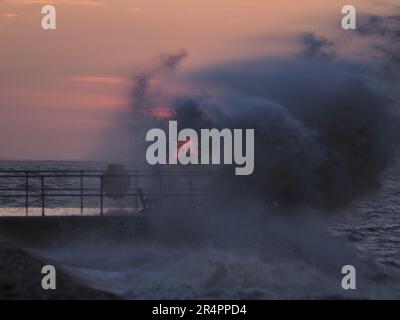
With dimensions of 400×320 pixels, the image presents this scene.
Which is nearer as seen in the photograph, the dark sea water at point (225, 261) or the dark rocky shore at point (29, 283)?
the dark rocky shore at point (29, 283)

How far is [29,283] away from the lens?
1329 centimetres

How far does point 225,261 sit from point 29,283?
524 centimetres

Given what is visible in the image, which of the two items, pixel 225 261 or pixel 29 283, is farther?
pixel 225 261

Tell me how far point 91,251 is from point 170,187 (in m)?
4.80

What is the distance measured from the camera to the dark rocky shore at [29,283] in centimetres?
1275

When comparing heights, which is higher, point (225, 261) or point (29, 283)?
point (225, 261)

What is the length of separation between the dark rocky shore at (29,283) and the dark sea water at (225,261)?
101 centimetres

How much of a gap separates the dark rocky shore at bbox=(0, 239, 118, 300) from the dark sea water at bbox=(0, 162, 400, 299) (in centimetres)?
101

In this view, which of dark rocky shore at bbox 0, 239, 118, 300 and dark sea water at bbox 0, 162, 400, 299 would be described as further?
dark sea water at bbox 0, 162, 400, 299

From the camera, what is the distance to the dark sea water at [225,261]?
15445 mm

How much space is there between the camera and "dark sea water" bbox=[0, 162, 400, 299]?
608 inches

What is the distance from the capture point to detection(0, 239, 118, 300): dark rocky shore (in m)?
12.8
